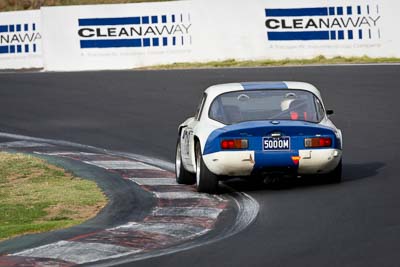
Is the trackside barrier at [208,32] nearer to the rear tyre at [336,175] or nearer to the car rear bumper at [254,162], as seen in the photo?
the rear tyre at [336,175]

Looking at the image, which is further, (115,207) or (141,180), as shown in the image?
(141,180)

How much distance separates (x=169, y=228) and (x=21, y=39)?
26.5 m

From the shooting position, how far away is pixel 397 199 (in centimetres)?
1192

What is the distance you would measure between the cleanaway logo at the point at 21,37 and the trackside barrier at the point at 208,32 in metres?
0.10

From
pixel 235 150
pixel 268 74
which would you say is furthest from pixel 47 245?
pixel 268 74

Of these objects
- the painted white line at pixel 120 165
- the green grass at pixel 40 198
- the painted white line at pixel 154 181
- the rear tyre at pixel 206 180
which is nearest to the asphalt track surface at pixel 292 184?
the rear tyre at pixel 206 180

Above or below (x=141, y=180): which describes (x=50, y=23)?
above

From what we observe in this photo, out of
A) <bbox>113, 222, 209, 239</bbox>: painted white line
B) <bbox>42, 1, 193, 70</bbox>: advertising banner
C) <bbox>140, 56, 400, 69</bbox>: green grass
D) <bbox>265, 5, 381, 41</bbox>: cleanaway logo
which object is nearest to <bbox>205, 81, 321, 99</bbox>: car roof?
<bbox>113, 222, 209, 239</bbox>: painted white line

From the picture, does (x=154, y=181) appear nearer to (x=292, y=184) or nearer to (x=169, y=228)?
(x=292, y=184)

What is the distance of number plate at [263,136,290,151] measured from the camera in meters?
13.0

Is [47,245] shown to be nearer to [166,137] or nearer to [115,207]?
[115,207]

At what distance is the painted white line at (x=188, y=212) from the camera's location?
11.7 metres

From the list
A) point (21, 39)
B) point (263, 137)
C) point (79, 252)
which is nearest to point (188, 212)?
point (263, 137)

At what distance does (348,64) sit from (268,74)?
2.74 m
